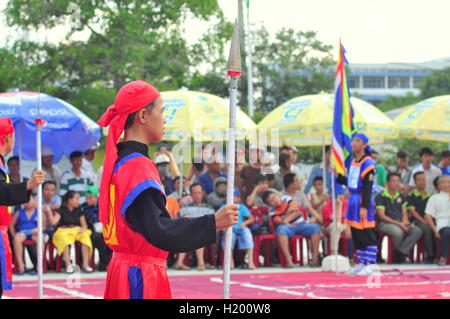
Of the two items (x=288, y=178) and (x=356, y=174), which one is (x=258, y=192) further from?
(x=356, y=174)

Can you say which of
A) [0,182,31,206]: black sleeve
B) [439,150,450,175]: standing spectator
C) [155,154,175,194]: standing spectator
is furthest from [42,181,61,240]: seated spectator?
[0,182,31,206]: black sleeve

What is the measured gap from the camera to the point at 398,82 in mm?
112688

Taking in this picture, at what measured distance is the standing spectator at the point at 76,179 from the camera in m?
14.2

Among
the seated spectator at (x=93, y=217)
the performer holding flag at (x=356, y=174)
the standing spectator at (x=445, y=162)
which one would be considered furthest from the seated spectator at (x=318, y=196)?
the seated spectator at (x=93, y=217)

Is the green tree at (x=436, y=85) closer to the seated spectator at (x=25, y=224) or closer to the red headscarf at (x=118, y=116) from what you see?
the seated spectator at (x=25, y=224)

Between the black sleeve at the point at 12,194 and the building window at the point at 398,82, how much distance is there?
108 m

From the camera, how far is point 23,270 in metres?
13.4

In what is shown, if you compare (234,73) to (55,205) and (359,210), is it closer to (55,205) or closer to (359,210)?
(359,210)

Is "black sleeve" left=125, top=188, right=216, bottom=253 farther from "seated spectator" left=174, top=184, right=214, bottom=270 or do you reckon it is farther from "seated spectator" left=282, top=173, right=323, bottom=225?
"seated spectator" left=282, top=173, right=323, bottom=225

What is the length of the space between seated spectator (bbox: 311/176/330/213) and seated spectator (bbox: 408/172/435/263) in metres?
1.42

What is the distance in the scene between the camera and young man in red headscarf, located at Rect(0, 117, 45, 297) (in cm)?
629

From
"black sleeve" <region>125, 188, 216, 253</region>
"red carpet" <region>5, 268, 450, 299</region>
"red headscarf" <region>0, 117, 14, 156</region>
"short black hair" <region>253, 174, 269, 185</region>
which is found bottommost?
"red carpet" <region>5, 268, 450, 299</region>

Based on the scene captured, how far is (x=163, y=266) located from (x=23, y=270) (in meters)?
9.23
